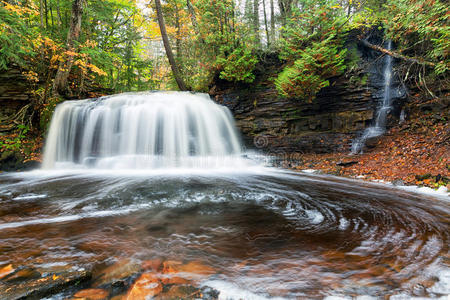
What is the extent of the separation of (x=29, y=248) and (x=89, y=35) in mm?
12883

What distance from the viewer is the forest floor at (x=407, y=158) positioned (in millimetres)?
5056

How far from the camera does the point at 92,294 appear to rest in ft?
4.07

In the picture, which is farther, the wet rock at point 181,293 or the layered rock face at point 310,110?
the layered rock face at point 310,110

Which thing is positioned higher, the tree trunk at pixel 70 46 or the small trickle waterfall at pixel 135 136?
the tree trunk at pixel 70 46

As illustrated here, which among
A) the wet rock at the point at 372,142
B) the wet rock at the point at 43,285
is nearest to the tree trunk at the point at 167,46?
the wet rock at the point at 372,142

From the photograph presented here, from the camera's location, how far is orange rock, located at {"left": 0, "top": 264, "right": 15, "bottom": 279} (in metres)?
1.36

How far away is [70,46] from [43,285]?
421 inches

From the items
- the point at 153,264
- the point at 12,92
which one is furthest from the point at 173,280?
the point at 12,92

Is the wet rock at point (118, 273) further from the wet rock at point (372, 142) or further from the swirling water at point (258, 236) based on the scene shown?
the wet rock at point (372, 142)

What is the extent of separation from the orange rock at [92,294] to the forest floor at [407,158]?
6.13 metres

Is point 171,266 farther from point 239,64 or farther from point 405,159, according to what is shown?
point 239,64

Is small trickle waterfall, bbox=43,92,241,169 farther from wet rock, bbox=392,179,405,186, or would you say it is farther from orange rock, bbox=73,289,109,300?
orange rock, bbox=73,289,109,300

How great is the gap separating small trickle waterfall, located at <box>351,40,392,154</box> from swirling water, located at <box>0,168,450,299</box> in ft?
13.8

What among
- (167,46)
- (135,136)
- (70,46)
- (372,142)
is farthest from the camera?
(167,46)
